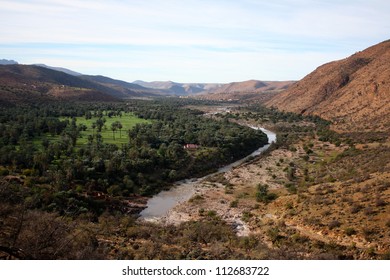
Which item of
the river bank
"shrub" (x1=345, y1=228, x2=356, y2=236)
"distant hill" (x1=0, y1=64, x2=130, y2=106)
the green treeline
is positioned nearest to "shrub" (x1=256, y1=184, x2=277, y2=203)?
the river bank

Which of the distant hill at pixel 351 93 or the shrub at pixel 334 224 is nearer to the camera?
the shrub at pixel 334 224

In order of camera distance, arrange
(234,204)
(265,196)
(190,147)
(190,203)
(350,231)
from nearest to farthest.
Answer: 1. (350,231)
2. (234,204)
3. (265,196)
4. (190,203)
5. (190,147)

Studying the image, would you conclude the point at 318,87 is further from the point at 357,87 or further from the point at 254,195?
→ the point at 254,195

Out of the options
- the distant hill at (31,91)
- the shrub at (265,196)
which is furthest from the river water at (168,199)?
the distant hill at (31,91)

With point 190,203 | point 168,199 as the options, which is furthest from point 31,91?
point 190,203

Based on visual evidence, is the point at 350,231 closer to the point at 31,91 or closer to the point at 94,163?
the point at 94,163

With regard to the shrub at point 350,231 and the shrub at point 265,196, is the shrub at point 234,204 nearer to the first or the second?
the shrub at point 265,196

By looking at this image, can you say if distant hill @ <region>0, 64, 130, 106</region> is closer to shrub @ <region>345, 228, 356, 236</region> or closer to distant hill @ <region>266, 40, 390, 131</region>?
distant hill @ <region>266, 40, 390, 131</region>

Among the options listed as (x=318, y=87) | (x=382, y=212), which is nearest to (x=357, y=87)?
(x=318, y=87)
